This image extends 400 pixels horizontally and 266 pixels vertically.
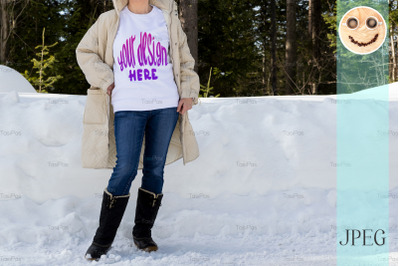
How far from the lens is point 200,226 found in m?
3.99

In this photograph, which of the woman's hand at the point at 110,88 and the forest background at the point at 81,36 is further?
the forest background at the point at 81,36

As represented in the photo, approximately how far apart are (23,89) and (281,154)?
16.5ft

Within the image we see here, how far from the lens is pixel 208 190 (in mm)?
4492

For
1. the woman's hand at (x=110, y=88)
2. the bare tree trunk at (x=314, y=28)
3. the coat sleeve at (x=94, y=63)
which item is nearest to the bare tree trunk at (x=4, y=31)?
the bare tree trunk at (x=314, y=28)

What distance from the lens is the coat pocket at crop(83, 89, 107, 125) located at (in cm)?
328

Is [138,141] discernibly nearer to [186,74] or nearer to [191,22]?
[186,74]

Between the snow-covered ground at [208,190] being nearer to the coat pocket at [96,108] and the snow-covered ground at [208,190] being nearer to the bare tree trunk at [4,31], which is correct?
the coat pocket at [96,108]

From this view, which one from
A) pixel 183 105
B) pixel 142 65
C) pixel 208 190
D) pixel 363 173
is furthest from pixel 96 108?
pixel 363 173

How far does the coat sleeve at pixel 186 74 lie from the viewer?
3357mm

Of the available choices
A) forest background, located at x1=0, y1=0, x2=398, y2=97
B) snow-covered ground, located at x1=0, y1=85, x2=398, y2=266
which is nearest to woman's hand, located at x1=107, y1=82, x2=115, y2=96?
snow-covered ground, located at x1=0, y1=85, x2=398, y2=266

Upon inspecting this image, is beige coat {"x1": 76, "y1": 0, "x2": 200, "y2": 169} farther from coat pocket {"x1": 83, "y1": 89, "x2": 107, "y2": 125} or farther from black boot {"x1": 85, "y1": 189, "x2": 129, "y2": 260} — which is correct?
black boot {"x1": 85, "y1": 189, "x2": 129, "y2": 260}

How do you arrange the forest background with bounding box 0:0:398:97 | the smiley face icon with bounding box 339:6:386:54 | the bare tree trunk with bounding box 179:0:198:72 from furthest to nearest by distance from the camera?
the forest background with bounding box 0:0:398:97
the bare tree trunk with bounding box 179:0:198:72
the smiley face icon with bounding box 339:6:386:54

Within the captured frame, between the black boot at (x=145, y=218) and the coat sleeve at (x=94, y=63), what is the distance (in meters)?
0.88

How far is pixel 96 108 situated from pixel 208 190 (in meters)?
1.65
